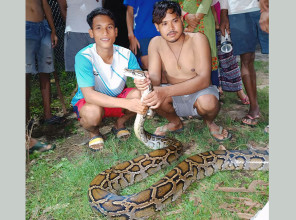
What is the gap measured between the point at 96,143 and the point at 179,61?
50.8 inches

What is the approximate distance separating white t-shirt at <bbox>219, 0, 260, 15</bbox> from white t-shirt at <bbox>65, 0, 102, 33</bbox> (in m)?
1.30

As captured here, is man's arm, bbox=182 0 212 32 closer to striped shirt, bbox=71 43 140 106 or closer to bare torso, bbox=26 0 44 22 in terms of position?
striped shirt, bbox=71 43 140 106

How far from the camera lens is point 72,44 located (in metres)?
2.87

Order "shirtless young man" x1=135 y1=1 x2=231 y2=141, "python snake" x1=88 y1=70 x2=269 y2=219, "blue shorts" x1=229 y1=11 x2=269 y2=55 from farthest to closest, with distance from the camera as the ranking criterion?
"shirtless young man" x1=135 y1=1 x2=231 y2=141 → "blue shorts" x1=229 y1=11 x2=269 y2=55 → "python snake" x1=88 y1=70 x2=269 y2=219

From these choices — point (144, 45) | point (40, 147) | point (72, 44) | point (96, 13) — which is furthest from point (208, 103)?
point (40, 147)

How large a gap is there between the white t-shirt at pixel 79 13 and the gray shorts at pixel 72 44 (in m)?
0.07

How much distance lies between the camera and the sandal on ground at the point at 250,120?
267cm

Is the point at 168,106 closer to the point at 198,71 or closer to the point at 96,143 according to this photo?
the point at 198,71

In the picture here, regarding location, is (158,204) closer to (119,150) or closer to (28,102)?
(119,150)

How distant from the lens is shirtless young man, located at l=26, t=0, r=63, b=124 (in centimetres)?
253

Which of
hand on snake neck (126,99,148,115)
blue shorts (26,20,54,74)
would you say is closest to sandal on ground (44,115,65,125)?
blue shorts (26,20,54,74)

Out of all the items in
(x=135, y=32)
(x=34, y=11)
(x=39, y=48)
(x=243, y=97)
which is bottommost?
(x=243, y=97)

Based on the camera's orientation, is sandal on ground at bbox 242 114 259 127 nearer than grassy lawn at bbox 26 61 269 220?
No

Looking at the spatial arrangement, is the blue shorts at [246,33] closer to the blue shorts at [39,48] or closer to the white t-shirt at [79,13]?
the white t-shirt at [79,13]
